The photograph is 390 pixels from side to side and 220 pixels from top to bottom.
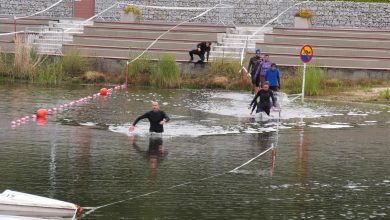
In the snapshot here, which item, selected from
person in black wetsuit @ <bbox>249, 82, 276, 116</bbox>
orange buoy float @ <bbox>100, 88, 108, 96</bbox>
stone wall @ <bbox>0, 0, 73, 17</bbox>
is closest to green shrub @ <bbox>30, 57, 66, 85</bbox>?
orange buoy float @ <bbox>100, 88, 108, 96</bbox>

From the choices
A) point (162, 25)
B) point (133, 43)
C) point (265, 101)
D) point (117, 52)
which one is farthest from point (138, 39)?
point (265, 101)

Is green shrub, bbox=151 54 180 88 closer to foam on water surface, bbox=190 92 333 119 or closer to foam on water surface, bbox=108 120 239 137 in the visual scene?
foam on water surface, bbox=190 92 333 119

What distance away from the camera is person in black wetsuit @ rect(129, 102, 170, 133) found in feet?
88.3

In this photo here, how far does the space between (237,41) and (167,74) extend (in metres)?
6.18

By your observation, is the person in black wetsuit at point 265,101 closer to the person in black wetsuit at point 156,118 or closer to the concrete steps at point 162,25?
the person in black wetsuit at point 156,118

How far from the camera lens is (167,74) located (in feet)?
138

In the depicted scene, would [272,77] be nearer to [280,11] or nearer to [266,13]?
[280,11]

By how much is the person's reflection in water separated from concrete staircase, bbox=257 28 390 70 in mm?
16454

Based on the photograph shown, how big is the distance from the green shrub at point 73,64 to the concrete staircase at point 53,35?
76.3 inches

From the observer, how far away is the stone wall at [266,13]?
5075 centimetres

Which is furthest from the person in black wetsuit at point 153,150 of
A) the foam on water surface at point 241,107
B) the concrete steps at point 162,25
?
the concrete steps at point 162,25

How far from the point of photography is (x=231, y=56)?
44.1 metres

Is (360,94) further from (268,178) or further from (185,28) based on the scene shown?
(268,178)

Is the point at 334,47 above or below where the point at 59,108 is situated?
above
